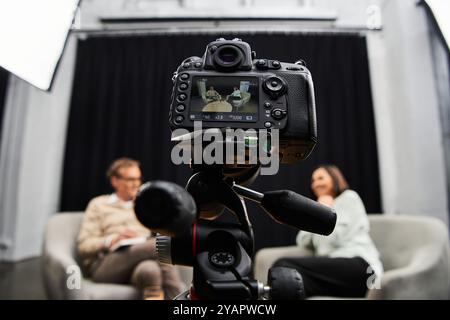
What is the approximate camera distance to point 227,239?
42 centimetres

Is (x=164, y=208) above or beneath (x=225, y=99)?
beneath

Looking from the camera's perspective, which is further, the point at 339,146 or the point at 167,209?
the point at 339,146

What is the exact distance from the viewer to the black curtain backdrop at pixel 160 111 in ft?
7.84

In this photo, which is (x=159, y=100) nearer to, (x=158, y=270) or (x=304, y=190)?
(x=304, y=190)

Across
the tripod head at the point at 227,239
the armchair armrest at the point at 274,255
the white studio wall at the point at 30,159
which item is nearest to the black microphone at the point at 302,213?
the tripod head at the point at 227,239

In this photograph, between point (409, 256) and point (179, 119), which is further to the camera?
point (409, 256)

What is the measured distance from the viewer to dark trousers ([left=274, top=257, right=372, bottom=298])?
1.31 metres

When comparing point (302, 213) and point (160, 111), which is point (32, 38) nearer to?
point (302, 213)

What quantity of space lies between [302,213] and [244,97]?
18 cm

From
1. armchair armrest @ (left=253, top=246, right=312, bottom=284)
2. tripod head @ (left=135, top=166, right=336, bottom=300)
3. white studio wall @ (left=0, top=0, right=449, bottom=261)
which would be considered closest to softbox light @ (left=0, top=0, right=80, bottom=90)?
tripod head @ (left=135, top=166, right=336, bottom=300)

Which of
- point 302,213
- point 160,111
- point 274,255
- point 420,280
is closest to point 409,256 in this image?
point 420,280

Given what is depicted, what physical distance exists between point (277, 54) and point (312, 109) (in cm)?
195

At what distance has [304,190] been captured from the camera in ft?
7.61
